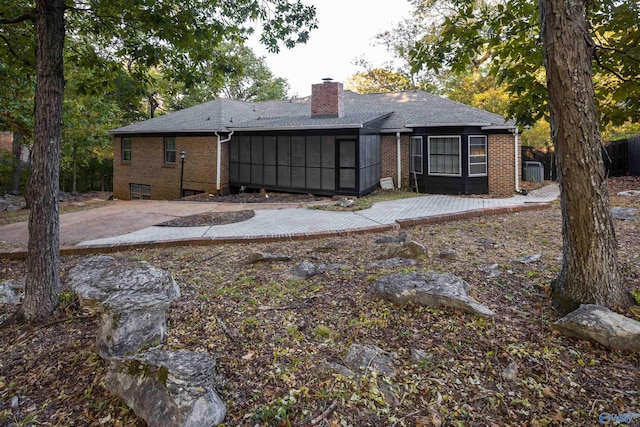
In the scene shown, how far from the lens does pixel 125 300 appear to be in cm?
349

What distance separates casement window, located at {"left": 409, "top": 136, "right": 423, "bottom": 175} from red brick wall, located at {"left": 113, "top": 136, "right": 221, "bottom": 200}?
7517mm

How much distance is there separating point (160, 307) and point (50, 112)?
2.10m

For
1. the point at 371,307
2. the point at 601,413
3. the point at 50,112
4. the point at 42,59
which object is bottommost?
the point at 601,413

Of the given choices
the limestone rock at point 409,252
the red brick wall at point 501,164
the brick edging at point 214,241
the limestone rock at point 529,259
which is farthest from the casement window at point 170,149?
the limestone rock at point 529,259

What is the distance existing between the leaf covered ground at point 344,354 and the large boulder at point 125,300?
13 cm

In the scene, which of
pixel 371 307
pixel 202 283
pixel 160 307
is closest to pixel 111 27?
pixel 202 283

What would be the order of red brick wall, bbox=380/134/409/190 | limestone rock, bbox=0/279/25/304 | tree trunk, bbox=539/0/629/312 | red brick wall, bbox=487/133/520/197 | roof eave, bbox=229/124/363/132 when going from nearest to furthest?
tree trunk, bbox=539/0/629/312 → limestone rock, bbox=0/279/25/304 → roof eave, bbox=229/124/363/132 → red brick wall, bbox=487/133/520/197 → red brick wall, bbox=380/134/409/190

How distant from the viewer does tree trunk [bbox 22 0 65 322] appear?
369cm

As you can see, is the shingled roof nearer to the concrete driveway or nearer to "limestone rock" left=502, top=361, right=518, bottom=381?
the concrete driveway

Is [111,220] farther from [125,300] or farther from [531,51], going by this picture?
[531,51]

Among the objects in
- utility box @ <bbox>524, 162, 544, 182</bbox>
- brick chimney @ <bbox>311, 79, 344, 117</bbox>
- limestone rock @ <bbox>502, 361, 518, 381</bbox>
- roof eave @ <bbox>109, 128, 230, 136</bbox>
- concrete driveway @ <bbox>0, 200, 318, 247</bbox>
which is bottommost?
limestone rock @ <bbox>502, 361, 518, 381</bbox>

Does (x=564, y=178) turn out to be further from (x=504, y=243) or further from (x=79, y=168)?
(x=79, y=168)

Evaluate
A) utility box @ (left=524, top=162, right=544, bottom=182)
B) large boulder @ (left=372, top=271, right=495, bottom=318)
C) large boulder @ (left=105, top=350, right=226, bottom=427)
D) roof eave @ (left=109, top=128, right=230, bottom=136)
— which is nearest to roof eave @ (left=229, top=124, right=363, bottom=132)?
roof eave @ (left=109, top=128, right=230, bottom=136)

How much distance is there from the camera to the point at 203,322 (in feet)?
11.4
